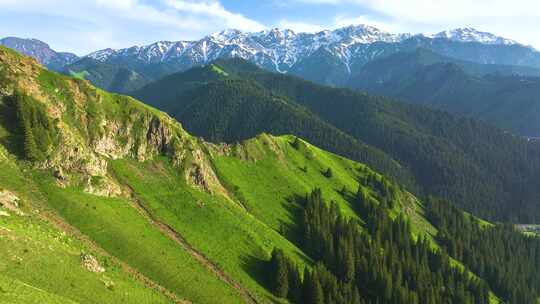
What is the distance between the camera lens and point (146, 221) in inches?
4097

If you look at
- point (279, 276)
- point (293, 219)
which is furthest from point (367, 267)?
point (279, 276)

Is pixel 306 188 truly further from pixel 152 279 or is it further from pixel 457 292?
pixel 152 279

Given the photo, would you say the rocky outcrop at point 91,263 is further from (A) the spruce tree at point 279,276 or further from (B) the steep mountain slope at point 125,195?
(A) the spruce tree at point 279,276

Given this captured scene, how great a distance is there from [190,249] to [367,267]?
63.4 meters

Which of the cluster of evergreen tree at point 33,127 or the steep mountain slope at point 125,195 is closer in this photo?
the steep mountain slope at point 125,195

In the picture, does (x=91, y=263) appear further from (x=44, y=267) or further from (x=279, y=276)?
(x=279, y=276)

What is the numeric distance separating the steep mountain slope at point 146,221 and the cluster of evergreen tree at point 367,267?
0.52 m

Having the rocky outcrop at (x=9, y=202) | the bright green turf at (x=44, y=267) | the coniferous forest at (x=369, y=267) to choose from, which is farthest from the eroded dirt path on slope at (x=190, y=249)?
the rocky outcrop at (x=9, y=202)

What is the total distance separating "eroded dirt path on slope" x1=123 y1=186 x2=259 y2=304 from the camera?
100000mm

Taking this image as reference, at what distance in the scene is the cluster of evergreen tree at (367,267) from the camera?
11269 cm

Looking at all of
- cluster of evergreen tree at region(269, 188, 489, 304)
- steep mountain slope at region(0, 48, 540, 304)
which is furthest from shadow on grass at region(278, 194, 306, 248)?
cluster of evergreen tree at region(269, 188, 489, 304)

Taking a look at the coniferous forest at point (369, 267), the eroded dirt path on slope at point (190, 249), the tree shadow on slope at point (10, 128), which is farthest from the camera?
the coniferous forest at point (369, 267)

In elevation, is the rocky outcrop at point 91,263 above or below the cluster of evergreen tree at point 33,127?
below

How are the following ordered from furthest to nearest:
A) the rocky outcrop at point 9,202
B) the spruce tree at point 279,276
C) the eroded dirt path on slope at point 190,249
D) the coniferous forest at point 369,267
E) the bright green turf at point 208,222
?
the coniferous forest at point 369,267 → the bright green turf at point 208,222 → the spruce tree at point 279,276 → the eroded dirt path on slope at point 190,249 → the rocky outcrop at point 9,202
